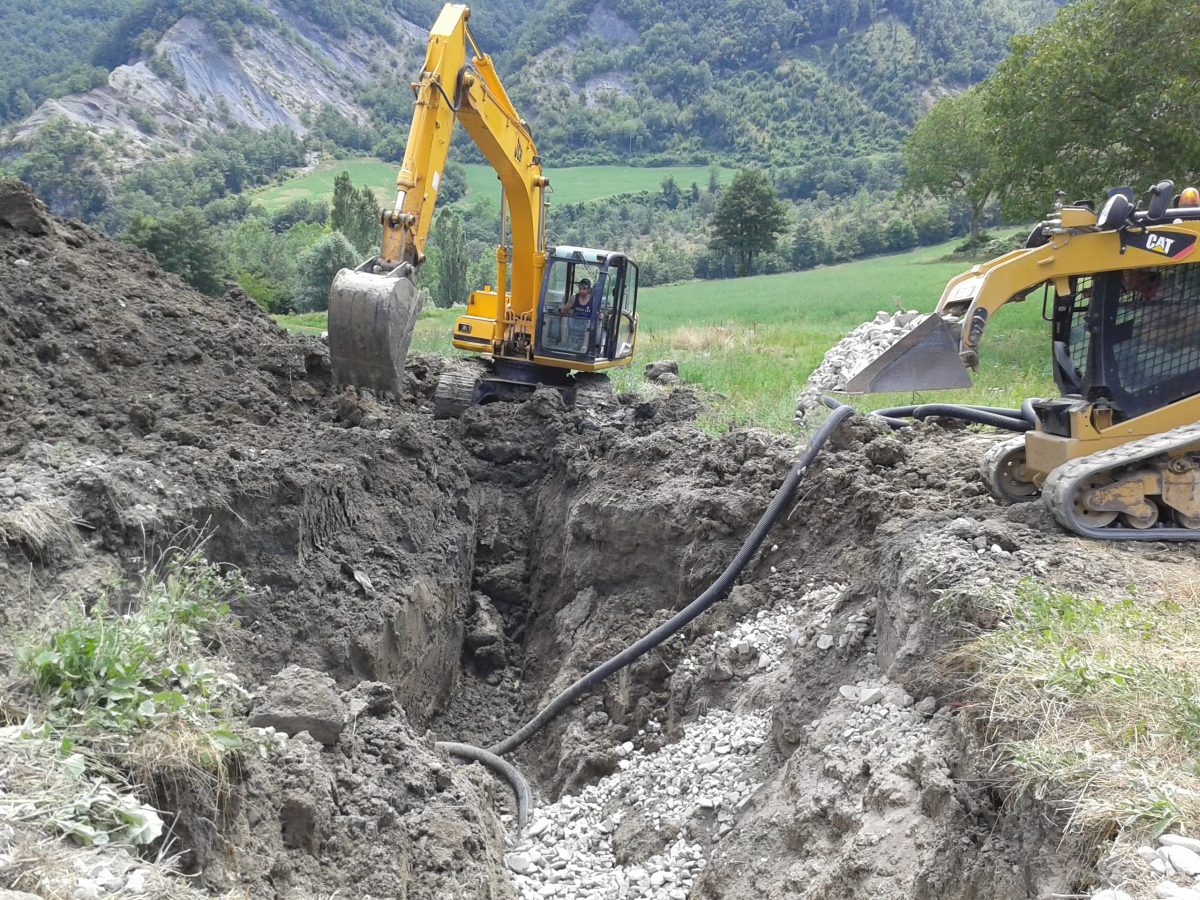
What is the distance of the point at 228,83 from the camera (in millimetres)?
114688

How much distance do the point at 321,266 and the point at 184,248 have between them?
46.4 ft

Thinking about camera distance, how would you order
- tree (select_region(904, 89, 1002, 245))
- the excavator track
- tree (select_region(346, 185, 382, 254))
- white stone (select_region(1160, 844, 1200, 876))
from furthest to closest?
1. tree (select_region(904, 89, 1002, 245))
2. tree (select_region(346, 185, 382, 254))
3. the excavator track
4. white stone (select_region(1160, 844, 1200, 876))

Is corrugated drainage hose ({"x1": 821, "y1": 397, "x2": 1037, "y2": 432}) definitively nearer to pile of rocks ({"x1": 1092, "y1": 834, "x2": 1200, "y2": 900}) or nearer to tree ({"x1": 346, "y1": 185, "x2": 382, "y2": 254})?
pile of rocks ({"x1": 1092, "y1": 834, "x2": 1200, "y2": 900})

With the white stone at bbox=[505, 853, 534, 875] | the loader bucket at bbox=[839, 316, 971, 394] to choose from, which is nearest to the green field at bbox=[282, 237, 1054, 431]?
the loader bucket at bbox=[839, 316, 971, 394]

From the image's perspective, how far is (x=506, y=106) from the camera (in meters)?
11.6

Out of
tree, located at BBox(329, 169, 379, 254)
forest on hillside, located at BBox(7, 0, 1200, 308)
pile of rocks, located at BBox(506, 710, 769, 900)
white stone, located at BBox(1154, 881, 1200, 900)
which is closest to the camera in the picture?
white stone, located at BBox(1154, 881, 1200, 900)

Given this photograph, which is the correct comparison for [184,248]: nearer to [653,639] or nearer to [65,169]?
[653,639]

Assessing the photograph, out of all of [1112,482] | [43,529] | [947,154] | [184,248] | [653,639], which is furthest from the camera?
[947,154]

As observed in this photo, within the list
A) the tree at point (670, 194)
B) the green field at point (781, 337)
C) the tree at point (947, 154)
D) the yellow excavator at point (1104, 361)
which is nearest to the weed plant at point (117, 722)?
the yellow excavator at point (1104, 361)

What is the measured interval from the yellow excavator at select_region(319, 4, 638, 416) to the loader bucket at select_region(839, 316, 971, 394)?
449cm

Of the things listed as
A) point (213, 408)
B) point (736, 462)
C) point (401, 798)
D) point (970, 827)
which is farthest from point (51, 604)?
A: point (736, 462)

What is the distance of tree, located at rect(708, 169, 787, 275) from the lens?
5525cm

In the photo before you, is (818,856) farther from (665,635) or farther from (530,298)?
(530,298)

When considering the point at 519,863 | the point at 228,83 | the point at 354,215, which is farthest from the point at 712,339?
the point at 228,83
